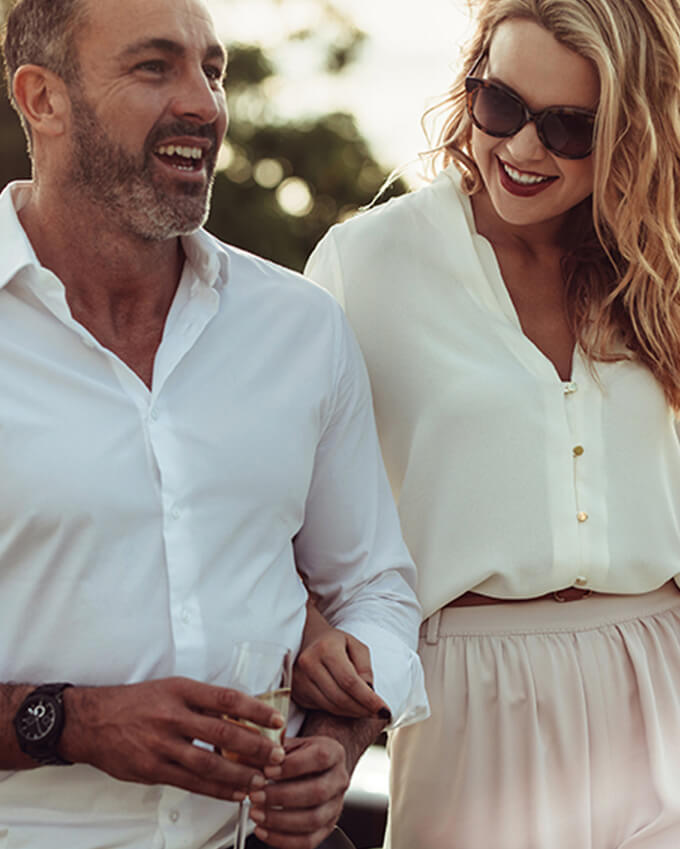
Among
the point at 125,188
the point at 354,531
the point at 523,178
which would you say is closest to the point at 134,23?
the point at 125,188

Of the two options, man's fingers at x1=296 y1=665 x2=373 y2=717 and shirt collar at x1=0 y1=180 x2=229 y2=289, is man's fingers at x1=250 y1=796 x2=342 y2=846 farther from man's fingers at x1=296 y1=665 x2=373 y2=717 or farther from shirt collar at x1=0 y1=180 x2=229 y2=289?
shirt collar at x1=0 y1=180 x2=229 y2=289

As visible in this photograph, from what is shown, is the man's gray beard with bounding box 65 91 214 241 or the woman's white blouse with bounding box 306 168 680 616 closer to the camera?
the man's gray beard with bounding box 65 91 214 241

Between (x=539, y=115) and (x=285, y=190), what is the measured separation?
27.7 meters

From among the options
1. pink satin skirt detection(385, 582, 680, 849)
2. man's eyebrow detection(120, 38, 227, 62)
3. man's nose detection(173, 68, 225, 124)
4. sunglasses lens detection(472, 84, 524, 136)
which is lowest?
pink satin skirt detection(385, 582, 680, 849)

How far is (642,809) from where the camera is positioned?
3367 millimetres

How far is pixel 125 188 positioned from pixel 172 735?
124cm

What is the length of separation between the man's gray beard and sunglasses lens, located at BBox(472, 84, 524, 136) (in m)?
0.83

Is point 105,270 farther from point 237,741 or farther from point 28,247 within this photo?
point 237,741

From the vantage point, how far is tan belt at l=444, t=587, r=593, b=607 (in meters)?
3.42

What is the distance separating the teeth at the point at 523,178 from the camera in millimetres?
3495

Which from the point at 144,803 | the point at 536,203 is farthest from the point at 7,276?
the point at 536,203

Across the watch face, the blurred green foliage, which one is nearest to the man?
the watch face

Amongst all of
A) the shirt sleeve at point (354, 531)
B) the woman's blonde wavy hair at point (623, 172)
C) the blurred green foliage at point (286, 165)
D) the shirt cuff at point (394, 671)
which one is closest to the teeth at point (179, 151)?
the shirt sleeve at point (354, 531)

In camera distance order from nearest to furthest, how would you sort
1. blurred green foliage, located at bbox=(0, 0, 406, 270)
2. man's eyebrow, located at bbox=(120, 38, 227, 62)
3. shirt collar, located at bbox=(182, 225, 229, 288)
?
man's eyebrow, located at bbox=(120, 38, 227, 62)
shirt collar, located at bbox=(182, 225, 229, 288)
blurred green foliage, located at bbox=(0, 0, 406, 270)
